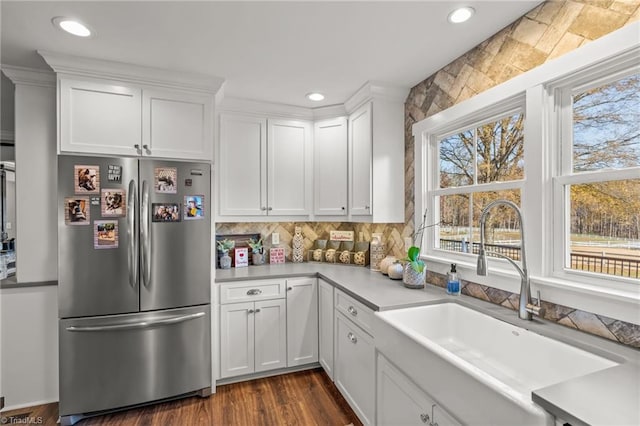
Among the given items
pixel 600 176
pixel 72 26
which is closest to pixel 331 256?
pixel 600 176

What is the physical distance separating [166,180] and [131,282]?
0.74 m

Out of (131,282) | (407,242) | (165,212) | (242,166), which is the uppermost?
(242,166)

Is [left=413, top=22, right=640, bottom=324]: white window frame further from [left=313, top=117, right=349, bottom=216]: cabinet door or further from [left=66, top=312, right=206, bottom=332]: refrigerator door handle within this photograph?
[left=66, top=312, right=206, bottom=332]: refrigerator door handle

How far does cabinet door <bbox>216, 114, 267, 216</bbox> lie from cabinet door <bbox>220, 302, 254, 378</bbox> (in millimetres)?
859

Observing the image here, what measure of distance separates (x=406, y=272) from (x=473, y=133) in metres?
1.02

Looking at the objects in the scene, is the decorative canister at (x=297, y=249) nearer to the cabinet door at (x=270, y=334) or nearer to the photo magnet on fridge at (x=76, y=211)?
the cabinet door at (x=270, y=334)

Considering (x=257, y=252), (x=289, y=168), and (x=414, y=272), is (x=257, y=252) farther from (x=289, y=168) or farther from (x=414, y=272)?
(x=414, y=272)

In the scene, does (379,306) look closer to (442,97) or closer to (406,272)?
(406,272)

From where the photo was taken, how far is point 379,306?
172cm

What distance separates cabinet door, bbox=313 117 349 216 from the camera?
2934mm

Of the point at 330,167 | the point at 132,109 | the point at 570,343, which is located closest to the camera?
the point at 570,343

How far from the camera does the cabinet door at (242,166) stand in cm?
280

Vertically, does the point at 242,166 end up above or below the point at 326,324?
above

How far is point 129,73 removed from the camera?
7.06 ft
